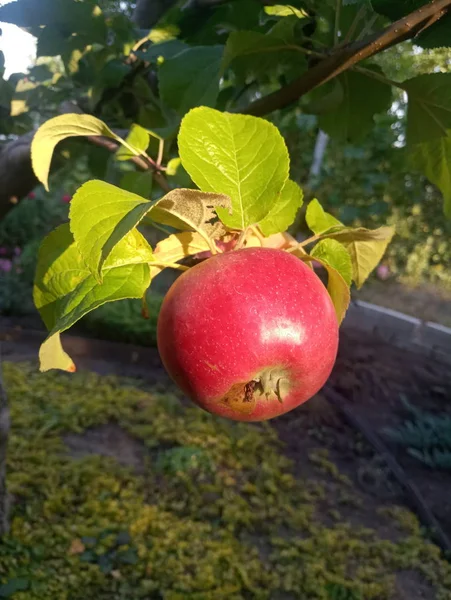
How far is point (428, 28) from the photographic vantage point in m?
0.65

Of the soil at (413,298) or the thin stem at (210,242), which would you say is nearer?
the thin stem at (210,242)

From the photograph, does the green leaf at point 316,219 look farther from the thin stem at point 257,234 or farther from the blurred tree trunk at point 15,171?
the blurred tree trunk at point 15,171

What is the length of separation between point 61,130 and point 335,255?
0.36 m

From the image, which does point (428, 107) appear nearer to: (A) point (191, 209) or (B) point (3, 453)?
(A) point (191, 209)

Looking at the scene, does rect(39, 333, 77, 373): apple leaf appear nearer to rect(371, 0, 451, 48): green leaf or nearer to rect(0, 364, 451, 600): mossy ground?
rect(371, 0, 451, 48): green leaf

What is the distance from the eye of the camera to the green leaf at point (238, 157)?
0.46 metres

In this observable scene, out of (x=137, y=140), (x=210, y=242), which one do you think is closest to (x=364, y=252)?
(x=210, y=242)

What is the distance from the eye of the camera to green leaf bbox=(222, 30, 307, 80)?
70 centimetres

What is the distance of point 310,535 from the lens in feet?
7.77

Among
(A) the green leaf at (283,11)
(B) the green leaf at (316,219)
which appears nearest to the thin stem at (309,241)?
(B) the green leaf at (316,219)

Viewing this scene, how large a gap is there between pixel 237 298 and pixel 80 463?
223 centimetres

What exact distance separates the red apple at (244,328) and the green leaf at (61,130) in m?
0.23

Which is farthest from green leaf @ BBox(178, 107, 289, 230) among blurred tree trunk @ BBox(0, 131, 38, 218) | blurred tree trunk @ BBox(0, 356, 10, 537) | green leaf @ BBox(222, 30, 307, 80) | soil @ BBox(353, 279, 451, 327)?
soil @ BBox(353, 279, 451, 327)

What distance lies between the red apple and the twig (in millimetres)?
2301
